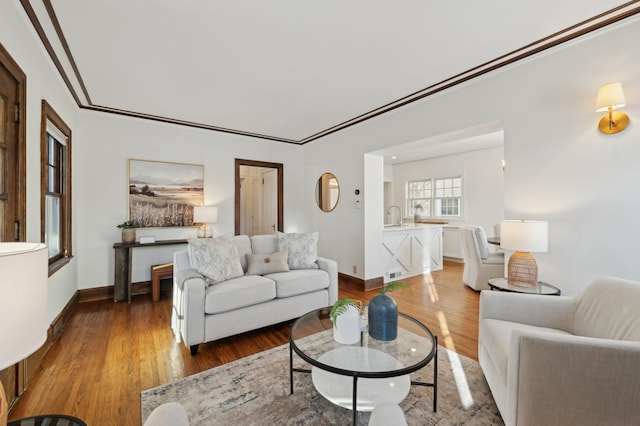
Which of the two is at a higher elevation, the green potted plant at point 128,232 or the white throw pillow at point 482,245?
the green potted plant at point 128,232

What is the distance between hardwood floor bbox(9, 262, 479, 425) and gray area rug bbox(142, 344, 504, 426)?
20cm

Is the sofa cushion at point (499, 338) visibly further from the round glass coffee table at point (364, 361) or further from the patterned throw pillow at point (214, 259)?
the patterned throw pillow at point (214, 259)

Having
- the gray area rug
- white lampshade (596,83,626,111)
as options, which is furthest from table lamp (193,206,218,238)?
white lampshade (596,83,626,111)

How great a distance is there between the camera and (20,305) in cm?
76

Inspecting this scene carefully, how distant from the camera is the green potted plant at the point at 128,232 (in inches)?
153

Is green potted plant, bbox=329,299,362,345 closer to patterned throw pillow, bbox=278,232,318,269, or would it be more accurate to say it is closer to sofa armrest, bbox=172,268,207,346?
sofa armrest, bbox=172,268,207,346

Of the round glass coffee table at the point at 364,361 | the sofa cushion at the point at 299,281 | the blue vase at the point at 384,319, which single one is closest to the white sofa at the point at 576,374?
the round glass coffee table at the point at 364,361

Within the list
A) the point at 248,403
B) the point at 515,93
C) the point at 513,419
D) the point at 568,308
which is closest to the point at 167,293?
the point at 248,403

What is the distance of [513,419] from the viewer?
131 cm

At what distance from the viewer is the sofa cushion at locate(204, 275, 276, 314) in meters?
2.49

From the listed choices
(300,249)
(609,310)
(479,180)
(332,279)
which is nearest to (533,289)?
(609,310)

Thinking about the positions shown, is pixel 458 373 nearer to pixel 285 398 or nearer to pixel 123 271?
pixel 285 398

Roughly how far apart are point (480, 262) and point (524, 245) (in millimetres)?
2104

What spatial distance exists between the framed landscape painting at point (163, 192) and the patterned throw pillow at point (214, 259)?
6.08ft
